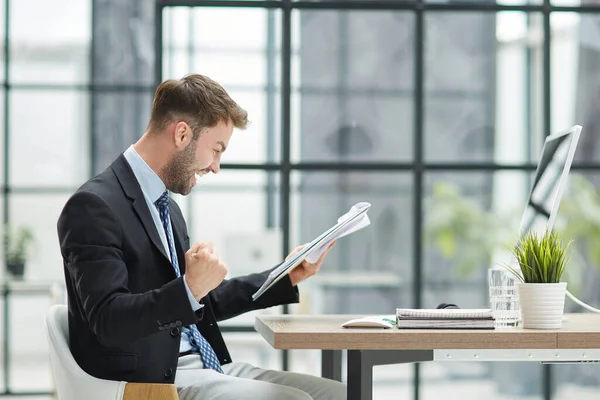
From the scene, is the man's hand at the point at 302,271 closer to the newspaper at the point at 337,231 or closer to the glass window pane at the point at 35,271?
the newspaper at the point at 337,231

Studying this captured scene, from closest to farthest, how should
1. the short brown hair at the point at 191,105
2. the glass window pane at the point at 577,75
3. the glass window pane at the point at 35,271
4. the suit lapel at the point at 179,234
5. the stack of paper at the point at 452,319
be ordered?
the stack of paper at the point at 452,319
the short brown hair at the point at 191,105
the suit lapel at the point at 179,234
the glass window pane at the point at 577,75
the glass window pane at the point at 35,271

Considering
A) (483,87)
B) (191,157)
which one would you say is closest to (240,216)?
(483,87)

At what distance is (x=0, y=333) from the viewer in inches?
221

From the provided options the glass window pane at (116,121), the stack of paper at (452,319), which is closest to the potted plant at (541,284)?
the stack of paper at (452,319)

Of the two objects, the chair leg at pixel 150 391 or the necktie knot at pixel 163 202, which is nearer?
the chair leg at pixel 150 391

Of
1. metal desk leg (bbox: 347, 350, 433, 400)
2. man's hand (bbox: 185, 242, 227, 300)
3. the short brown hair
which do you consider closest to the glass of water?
metal desk leg (bbox: 347, 350, 433, 400)

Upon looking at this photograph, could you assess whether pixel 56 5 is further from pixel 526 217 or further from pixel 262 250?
pixel 526 217

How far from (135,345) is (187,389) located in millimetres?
178

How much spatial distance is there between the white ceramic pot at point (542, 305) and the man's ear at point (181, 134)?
94 cm

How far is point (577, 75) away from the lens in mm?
4539

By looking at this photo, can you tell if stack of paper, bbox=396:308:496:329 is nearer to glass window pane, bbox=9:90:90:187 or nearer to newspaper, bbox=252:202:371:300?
newspaper, bbox=252:202:371:300

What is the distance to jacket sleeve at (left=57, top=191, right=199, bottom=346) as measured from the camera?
1.93 metres

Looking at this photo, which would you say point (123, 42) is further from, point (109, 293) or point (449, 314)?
point (449, 314)

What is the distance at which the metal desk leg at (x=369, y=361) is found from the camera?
201 centimetres
